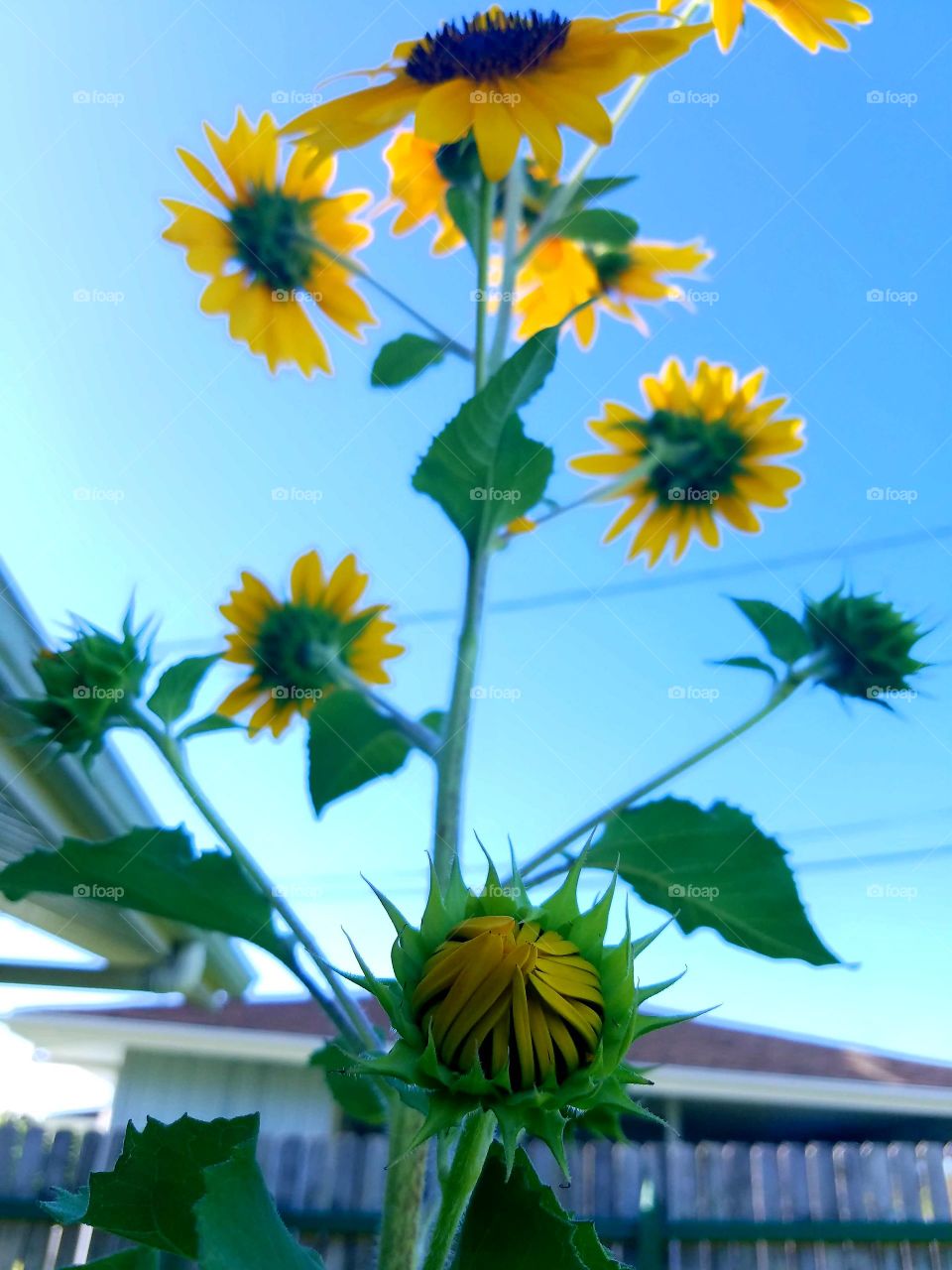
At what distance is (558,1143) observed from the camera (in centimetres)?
32

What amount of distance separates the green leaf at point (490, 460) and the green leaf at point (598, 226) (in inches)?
10.3

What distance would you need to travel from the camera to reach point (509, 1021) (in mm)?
358

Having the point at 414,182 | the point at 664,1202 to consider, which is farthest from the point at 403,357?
the point at 664,1202

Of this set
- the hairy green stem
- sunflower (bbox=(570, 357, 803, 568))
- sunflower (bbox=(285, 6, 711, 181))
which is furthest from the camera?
sunflower (bbox=(570, 357, 803, 568))

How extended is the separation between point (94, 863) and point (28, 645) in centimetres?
93

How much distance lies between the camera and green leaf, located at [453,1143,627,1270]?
14.8 inches

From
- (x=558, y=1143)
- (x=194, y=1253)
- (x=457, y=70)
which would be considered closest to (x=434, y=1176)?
(x=194, y=1253)

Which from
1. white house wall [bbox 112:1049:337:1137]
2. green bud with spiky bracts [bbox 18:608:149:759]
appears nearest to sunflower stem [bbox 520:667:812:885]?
green bud with spiky bracts [bbox 18:608:149:759]

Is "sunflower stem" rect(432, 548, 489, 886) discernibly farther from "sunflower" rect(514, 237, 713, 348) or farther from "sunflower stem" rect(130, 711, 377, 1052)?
"sunflower" rect(514, 237, 713, 348)

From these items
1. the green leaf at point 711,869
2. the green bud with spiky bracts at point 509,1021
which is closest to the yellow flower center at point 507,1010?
the green bud with spiky bracts at point 509,1021

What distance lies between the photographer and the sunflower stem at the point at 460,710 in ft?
1.84

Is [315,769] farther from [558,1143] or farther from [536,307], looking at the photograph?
[536,307]

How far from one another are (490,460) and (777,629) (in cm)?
25

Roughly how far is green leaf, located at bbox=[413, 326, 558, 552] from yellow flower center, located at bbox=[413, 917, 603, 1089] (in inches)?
→ 10.9
